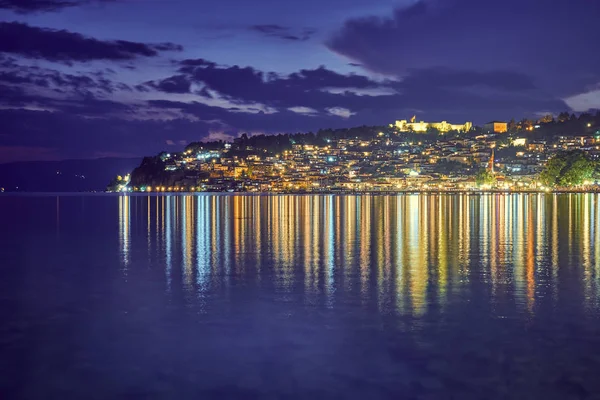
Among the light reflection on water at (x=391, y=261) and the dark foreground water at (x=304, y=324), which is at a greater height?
the light reflection on water at (x=391, y=261)

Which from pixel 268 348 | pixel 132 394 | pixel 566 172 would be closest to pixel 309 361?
pixel 268 348

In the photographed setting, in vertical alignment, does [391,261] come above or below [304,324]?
above

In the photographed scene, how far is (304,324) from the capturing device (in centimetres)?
1209

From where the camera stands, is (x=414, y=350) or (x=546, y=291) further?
(x=546, y=291)

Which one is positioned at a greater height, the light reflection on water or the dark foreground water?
the light reflection on water

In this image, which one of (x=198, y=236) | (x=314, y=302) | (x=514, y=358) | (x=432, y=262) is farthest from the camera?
(x=198, y=236)

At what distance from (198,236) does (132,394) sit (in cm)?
2329

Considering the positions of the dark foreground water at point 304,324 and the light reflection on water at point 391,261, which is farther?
the light reflection on water at point 391,261

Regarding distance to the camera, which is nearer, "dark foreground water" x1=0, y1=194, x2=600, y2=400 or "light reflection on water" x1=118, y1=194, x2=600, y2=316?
"dark foreground water" x1=0, y1=194, x2=600, y2=400

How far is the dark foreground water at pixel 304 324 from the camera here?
351 inches

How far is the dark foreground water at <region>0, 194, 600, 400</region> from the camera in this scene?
351 inches

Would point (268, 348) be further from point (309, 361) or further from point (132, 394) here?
point (132, 394)

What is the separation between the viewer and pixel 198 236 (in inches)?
1248

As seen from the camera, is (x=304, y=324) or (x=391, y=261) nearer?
(x=304, y=324)
